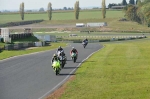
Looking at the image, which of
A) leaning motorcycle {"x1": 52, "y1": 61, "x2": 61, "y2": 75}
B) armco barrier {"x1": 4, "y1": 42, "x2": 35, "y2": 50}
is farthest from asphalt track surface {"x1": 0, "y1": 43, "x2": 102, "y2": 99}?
armco barrier {"x1": 4, "y1": 42, "x2": 35, "y2": 50}

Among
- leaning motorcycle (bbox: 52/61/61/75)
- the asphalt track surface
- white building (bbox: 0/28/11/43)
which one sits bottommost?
the asphalt track surface

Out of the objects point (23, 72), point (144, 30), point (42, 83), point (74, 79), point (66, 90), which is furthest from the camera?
point (144, 30)

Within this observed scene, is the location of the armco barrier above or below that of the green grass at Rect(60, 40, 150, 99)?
above

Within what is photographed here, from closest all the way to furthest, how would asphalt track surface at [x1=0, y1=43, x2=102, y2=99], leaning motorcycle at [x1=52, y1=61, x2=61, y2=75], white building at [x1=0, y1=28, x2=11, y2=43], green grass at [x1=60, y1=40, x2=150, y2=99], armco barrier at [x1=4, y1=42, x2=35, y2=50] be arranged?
green grass at [x1=60, y1=40, x2=150, y2=99] < asphalt track surface at [x1=0, y1=43, x2=102, y2=99] < leaning motorcycle at [x1=52, y1=61, x2=61, y2=75] < armco barrier at [x1=4, y1=42, x2=35, y2=50] < white building at [x1=0, y1=28, x2=11, y2=43]

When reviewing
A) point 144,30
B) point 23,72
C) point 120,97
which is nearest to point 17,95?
point 120,97

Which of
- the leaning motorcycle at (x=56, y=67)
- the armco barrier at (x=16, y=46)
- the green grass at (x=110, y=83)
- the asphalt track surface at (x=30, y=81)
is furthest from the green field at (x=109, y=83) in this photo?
the armco barrier at (x=16, y=46)

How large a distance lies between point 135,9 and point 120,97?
145 metres

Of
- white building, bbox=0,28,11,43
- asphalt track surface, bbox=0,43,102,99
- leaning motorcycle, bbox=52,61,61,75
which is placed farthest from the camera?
white building, bbox=0,28,11,43

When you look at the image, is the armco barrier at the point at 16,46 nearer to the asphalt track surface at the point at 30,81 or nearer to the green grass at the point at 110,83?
the asphalt track surface at the point at 30,81

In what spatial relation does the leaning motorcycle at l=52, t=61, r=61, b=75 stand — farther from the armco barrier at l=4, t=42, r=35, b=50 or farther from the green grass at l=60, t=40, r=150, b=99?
the armco barrier at l=4, t=42, r=35, b=50

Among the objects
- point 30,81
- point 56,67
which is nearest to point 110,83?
point 30,81

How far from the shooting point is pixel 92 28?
133000 mm

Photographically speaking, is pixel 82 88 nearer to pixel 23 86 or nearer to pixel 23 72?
pixel 23 86

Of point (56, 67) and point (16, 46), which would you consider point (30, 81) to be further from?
point (16, 46)
